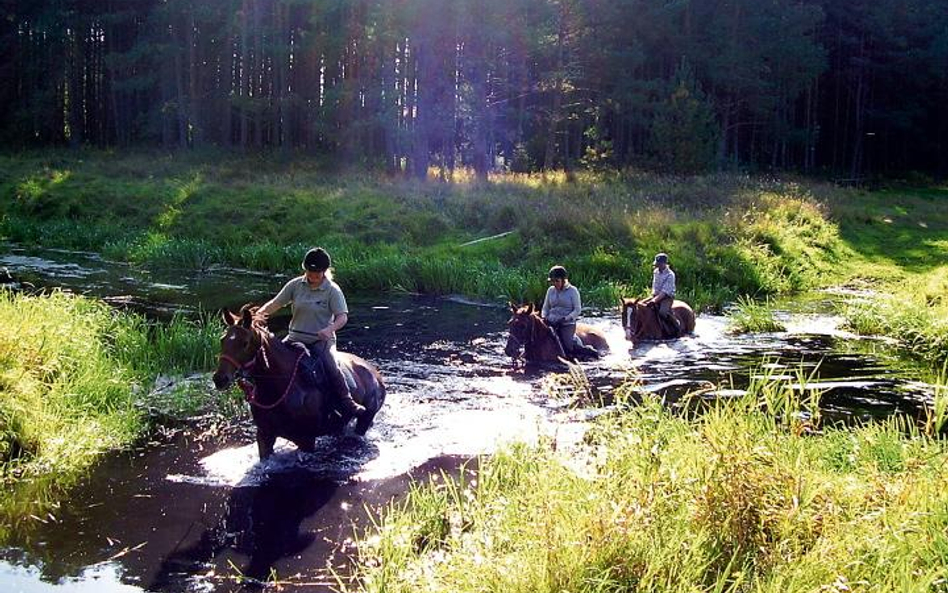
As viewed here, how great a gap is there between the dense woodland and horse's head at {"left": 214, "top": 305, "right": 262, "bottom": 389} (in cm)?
3151

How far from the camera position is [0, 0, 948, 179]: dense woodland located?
40.7m

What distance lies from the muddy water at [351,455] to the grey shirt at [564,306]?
93cm

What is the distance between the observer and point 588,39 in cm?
4503

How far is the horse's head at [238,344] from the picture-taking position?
25.6ft

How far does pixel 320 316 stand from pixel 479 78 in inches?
1358

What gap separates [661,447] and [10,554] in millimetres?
5201

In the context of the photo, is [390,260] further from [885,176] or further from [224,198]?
[885,176]

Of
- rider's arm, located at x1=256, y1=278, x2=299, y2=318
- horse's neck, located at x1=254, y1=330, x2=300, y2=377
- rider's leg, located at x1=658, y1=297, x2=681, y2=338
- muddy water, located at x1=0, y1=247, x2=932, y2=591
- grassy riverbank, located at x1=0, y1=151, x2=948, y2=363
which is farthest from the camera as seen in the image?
grassy riverbank, located at x1=0, y1=151, x2=948, y2=363

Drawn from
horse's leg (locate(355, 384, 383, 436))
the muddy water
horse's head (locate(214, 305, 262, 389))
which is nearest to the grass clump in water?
the muddy water

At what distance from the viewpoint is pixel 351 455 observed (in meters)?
9.27

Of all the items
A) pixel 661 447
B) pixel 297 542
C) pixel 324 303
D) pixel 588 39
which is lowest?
pixel 297 542

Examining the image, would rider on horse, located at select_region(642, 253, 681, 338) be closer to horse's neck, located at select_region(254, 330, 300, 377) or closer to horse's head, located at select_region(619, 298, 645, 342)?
horse's head, located at select_region(619, 298, 645, 342)

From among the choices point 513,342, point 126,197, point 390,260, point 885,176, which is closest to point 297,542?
point 513,342

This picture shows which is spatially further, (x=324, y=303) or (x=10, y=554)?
(x=324, y=303)
